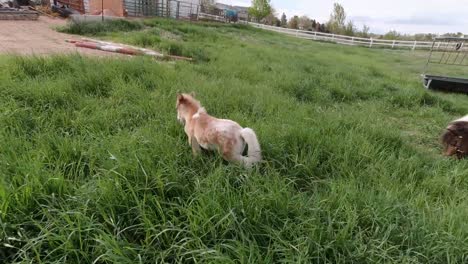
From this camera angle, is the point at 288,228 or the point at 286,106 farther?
the point at 286,106

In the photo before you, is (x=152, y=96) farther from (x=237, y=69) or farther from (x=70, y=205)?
(x=237, y=69)

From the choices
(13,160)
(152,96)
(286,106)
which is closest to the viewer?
(13,160)

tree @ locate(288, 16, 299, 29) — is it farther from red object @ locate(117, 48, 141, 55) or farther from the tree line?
red object @ locate(117, 48, 141, 55)

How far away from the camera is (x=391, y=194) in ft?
6.91

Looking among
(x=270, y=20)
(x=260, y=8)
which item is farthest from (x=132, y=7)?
(x=270, y=20)

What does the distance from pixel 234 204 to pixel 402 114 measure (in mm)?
4886

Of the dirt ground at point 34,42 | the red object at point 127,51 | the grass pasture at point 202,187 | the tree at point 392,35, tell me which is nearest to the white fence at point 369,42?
the tree at point 392,35

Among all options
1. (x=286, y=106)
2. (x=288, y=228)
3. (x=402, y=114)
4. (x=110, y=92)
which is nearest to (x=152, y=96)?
(x=110, y=92)

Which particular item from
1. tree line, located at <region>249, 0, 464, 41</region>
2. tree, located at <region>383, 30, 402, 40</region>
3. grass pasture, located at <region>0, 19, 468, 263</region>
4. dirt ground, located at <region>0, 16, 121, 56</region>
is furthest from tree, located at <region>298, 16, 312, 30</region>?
grass pasture, located at <region>0, 19, 468, 263</region>

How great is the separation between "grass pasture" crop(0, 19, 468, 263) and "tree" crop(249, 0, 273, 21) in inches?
1575

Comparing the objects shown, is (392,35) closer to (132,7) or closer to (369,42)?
(369,42)

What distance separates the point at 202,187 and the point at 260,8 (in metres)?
42.6

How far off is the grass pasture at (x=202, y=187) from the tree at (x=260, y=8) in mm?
40004

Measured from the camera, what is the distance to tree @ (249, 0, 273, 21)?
131 ft
